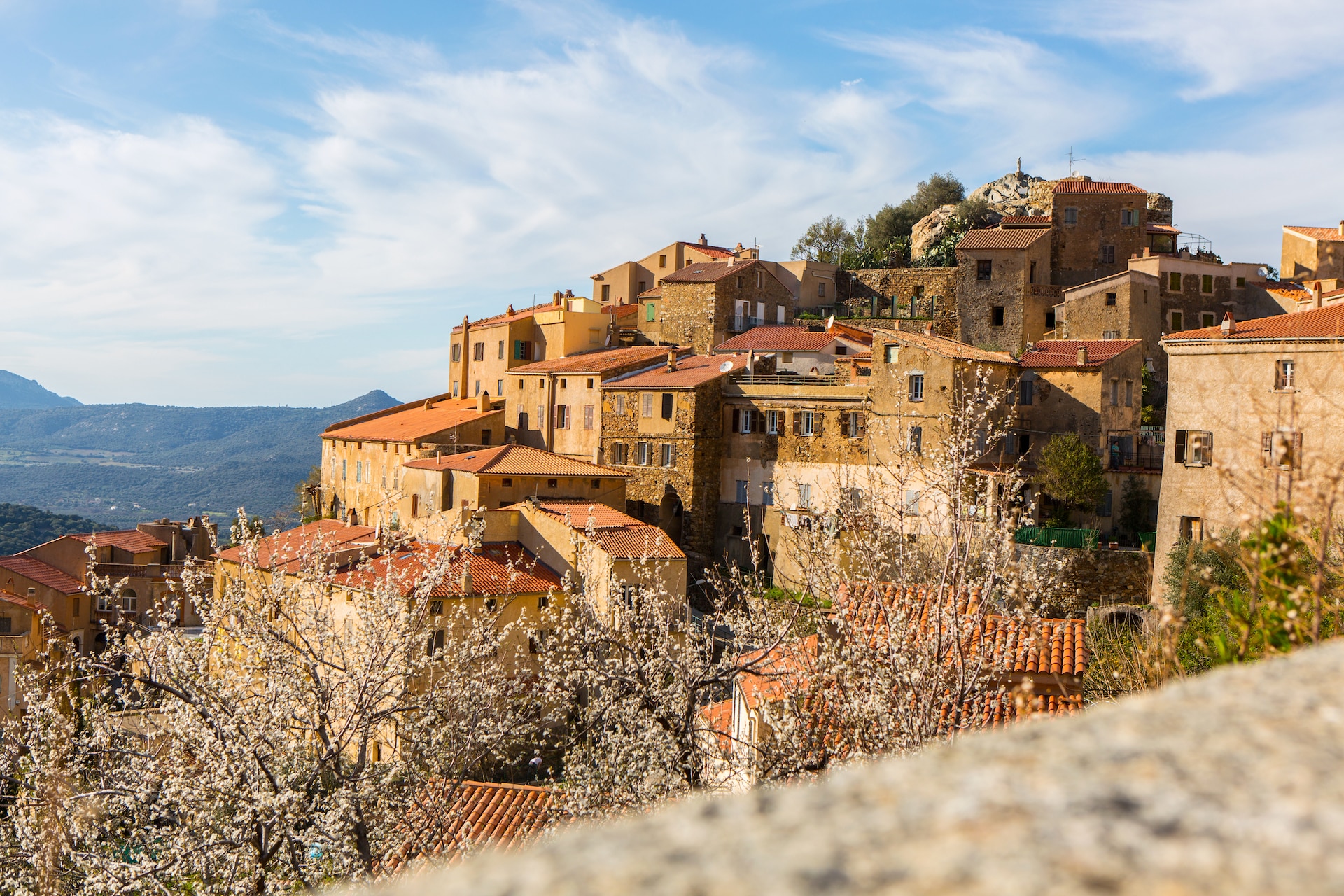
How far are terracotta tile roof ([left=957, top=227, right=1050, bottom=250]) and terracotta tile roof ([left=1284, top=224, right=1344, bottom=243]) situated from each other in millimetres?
15999

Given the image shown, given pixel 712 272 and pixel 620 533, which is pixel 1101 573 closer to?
pixel 620 533

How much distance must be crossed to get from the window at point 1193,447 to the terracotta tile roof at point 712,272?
2619cm

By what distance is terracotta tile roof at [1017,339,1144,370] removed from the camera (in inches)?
1612

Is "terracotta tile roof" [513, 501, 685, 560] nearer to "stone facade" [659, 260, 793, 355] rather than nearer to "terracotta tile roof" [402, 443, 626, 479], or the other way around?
"terracotta tile roof" [402, 443, 626, 479]

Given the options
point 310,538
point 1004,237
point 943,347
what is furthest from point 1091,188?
point 310,538

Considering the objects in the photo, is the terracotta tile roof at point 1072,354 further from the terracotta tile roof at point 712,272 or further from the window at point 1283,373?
the terracotta tile roof at point 712,272

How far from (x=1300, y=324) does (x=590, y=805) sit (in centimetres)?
2596

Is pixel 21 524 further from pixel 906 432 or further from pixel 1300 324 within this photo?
pixel 1300 324

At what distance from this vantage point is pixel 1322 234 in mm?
58719

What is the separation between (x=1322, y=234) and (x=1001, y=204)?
785 inches

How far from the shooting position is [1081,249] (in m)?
56.3

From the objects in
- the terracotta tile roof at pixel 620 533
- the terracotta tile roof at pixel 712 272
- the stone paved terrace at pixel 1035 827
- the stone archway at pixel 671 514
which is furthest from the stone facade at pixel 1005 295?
the stone paved terrace at pixel 1035 827

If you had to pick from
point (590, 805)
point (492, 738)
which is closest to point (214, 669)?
point (492, 738)

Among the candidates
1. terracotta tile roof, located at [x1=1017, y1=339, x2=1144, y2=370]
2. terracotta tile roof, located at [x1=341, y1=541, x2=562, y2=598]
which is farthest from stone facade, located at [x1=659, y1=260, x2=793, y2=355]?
terracotta tile roof, located at [x1=341, y1=541, x2=562, y2=598]
